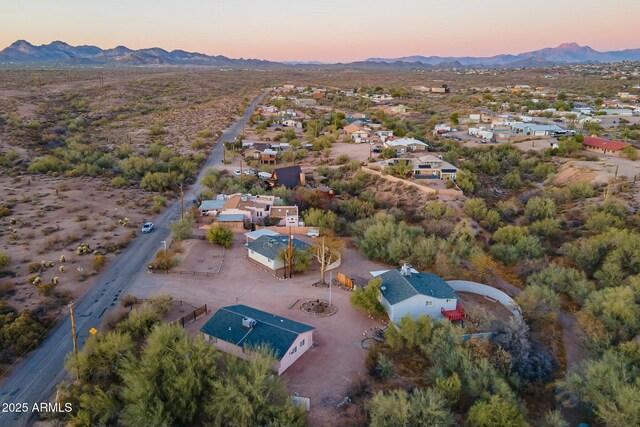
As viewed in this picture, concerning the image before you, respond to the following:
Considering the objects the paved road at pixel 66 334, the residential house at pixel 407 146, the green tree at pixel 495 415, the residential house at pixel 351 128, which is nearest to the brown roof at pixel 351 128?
the residential house at pixel 351 128

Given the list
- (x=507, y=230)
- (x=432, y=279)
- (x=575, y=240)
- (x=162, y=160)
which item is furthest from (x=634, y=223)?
(x=162, y=160)

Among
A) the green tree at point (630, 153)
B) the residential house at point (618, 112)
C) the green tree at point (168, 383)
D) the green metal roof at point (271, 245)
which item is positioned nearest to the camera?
the green tree at point (168, 383)


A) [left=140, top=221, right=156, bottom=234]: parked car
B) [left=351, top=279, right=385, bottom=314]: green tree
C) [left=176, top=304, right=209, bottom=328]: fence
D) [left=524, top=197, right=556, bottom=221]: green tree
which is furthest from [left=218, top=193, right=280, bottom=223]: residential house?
[left=524, top=197, right=556, bottom=221]: green tree

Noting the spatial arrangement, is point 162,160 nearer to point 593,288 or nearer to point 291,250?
point 291,250

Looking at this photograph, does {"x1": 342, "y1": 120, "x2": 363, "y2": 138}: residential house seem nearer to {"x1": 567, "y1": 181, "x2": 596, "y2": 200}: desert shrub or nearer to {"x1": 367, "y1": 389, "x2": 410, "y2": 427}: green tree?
{"x1": 567, "y1": 181, "x2": 596, "y2": 200}: desert shrub

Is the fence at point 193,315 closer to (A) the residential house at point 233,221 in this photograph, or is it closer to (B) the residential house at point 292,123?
(A) the residential house at point 233,221
